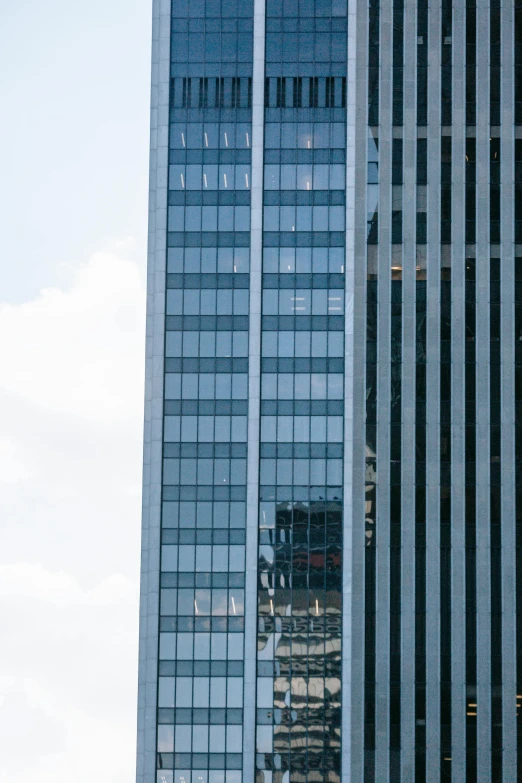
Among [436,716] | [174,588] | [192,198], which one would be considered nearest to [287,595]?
[174,588]

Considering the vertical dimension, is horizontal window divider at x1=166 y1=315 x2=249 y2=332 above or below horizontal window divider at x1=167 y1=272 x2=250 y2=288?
below

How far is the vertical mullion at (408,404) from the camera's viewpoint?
249 ft

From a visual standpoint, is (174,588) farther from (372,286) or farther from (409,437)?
(372,286)

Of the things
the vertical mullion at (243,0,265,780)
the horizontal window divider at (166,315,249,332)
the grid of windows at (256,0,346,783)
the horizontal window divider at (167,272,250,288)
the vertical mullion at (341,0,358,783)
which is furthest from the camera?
the horizontal window divider at (167,272,250,288)

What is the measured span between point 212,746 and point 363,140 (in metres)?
45.4

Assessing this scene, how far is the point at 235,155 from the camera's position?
83.2m

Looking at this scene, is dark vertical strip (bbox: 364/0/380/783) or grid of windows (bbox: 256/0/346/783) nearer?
dark vertical strip (bbox: 364/0/380/783)

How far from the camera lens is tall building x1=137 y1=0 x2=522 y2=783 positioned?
7669 centimetres

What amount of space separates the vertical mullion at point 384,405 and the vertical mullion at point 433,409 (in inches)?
112
